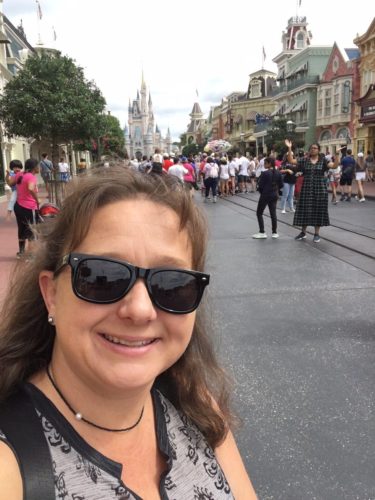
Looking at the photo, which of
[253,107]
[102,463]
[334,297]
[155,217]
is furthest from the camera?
[253,107]

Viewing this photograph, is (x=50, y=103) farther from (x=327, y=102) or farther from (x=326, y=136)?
(x=326, y=136)

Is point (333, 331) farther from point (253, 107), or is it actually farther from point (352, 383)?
point (253, 107)

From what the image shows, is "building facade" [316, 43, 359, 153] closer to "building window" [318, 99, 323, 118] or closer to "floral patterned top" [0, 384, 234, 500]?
"building window" [318, 99, 323, 118]

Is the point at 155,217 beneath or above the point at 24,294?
above

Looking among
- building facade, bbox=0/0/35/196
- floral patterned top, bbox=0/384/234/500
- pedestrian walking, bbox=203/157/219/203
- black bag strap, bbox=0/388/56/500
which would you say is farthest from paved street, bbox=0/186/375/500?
building facade, bbox=0/0/35/196

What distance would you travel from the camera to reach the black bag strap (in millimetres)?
896

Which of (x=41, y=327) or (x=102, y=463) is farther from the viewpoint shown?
(x=41, y=327)

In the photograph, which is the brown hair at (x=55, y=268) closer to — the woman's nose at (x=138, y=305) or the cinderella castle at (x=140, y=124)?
the woman's nose at (x=138, y=305)

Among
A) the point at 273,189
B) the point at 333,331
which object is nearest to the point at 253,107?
the point at 273,189

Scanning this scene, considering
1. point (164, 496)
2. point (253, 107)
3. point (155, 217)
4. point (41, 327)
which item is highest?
point (253, 107)

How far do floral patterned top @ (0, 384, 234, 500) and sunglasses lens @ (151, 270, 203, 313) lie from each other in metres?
0.37

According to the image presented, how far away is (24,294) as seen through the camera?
134 cm

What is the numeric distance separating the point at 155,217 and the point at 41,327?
49 centimetres

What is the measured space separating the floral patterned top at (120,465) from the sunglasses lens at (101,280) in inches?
11.4
